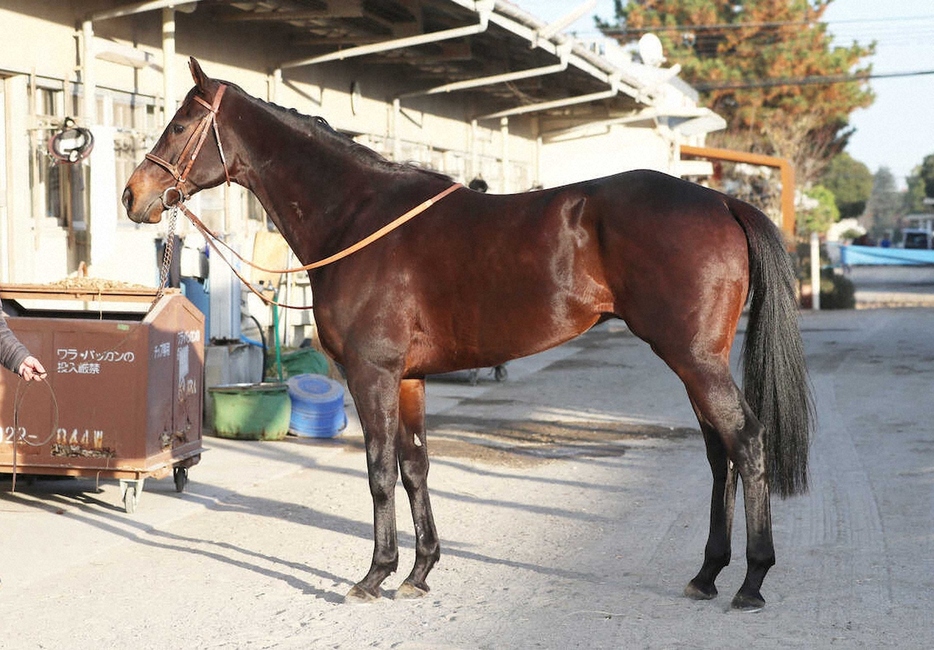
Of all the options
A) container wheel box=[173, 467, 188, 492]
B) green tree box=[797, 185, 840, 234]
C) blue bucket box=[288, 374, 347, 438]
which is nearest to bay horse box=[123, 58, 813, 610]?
container wheel box=[173, 467, 188, 492]

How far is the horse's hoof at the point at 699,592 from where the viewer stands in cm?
554

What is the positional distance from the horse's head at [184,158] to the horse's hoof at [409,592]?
222 cm

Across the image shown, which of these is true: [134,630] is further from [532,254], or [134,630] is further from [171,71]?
[171,71]

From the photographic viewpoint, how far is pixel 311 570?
6293mm

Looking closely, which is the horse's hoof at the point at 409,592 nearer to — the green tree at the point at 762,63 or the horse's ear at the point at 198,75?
the horse's ear at the point at 198,75

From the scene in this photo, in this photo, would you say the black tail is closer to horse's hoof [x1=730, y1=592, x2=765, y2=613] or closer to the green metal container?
horse's hoof [x1=730, y1=592, x2=765, y2=613]

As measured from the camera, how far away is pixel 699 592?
554 centimetres

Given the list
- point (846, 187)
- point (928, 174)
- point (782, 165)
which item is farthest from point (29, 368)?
point (928, 174)

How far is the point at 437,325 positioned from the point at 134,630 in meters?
1.92

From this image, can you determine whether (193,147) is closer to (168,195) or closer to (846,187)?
(168,195)

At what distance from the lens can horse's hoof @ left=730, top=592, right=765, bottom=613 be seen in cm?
531

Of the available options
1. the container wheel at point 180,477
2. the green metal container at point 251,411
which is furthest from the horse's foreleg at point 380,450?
the green metal container at point 251,411

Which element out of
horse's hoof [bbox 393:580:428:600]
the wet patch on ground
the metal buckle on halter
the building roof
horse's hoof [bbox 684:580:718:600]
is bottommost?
the wet patch on ground

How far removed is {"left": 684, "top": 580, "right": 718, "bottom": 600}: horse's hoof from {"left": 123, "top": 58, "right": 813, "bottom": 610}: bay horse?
1 centimetres
